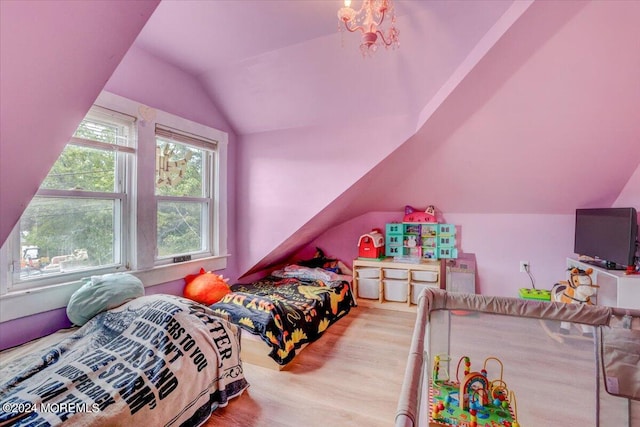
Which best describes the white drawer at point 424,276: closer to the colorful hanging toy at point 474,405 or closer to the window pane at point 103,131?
the colorful hanging toy at point 474,405

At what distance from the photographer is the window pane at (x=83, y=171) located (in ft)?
5.58

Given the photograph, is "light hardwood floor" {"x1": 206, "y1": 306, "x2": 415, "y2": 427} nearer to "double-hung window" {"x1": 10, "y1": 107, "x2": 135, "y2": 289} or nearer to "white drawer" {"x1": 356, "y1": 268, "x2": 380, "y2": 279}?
"white drawer" {"x1": 356, "y1": 268, "x2": 380, "y2": 279}

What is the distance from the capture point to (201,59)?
2.16 metres

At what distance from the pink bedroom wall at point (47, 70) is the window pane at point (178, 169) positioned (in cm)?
177

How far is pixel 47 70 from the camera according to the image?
0.49 m

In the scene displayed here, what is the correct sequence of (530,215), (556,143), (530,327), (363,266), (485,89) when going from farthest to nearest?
(363,266)
(530,215)
(530,327)
(556,143)
(485,89)

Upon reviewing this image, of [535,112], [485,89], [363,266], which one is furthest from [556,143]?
[363,266]

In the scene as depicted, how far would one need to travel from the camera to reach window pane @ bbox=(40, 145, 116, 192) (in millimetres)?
1702

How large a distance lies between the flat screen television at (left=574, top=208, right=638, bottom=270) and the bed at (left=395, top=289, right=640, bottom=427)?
2.24 feet

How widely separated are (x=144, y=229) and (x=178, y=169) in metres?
0.61

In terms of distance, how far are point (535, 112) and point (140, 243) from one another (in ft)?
9.78

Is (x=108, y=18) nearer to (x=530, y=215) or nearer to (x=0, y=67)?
(x=0, y=67)

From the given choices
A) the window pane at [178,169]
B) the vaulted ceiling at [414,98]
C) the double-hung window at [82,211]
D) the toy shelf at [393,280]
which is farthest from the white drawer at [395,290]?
the double-hung window at [82,211]

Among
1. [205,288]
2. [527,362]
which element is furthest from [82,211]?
[527,362]
